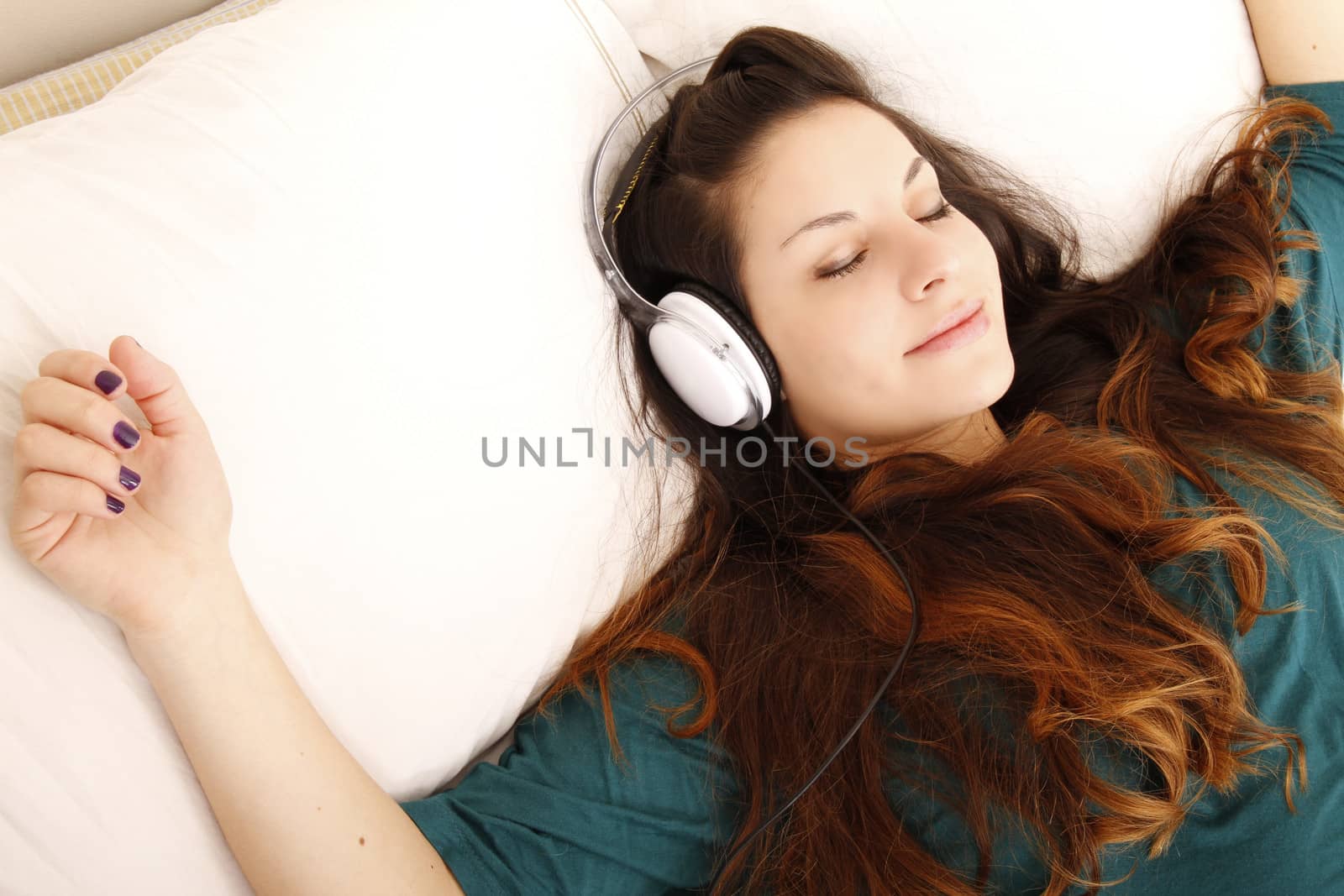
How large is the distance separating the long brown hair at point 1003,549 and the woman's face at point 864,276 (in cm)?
5

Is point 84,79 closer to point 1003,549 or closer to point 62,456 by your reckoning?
point 62,456

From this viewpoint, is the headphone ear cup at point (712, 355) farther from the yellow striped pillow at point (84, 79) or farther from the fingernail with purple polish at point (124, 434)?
the yellow striped pillow at point (84, 79)

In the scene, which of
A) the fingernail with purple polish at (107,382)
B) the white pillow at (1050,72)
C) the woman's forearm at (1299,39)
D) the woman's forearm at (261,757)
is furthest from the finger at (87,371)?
the woman's forearm at (1299,39)

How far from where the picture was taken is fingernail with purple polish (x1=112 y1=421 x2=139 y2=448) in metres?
0.64

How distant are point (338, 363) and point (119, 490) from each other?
0.72 ft

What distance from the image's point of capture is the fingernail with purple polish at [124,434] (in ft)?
2.08

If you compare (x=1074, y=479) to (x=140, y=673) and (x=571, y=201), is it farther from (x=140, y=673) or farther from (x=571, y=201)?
(x=140, y=673)

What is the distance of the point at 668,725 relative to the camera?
37.0 inches

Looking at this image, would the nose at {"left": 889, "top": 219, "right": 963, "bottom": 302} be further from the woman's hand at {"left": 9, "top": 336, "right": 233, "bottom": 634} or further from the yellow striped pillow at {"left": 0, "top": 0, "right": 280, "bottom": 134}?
the yellow striped pillow at {"left": 0, "top": 0, "right": 280, "bottom": 134}

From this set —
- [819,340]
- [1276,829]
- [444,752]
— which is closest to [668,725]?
[444,752]

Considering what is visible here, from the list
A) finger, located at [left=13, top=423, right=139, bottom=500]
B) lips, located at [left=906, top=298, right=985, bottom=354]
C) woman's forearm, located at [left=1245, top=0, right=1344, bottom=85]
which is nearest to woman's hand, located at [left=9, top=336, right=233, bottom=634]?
finger, located at [left=13, top=423, right=139, bottom=500]

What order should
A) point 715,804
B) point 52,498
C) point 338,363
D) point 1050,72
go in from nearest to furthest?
point 52,498 < point 338,363 < point 715,804 < point 1050,72

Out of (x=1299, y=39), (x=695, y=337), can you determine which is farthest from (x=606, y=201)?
(x=1299, y=39)

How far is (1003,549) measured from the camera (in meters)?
1.00
